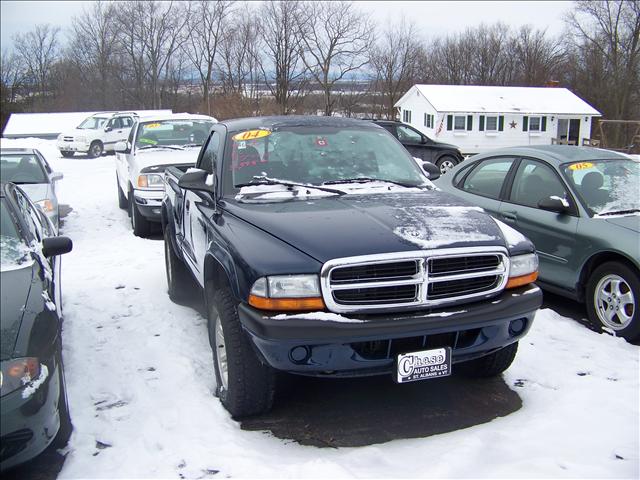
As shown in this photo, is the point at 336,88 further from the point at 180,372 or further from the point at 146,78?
the point at 180,372

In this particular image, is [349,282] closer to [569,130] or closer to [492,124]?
[492,124]

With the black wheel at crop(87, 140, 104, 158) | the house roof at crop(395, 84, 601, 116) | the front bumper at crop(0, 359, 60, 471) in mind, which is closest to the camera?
the front bumper at crop(0, 359, 60, 471)

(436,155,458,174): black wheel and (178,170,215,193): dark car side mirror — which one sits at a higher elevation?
(178,170,215,193): dark car side mirror

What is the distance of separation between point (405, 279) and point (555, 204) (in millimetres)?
2843

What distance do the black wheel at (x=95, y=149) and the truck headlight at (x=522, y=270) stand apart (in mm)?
23417

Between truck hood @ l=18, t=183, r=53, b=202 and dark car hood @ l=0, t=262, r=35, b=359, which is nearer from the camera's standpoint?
dark car hood @ l=0, t=262, r=35, b=359

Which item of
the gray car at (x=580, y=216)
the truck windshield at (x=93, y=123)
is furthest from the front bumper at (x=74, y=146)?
the gray car at (x=580, y=216)

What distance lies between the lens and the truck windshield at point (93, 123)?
82.5 ft

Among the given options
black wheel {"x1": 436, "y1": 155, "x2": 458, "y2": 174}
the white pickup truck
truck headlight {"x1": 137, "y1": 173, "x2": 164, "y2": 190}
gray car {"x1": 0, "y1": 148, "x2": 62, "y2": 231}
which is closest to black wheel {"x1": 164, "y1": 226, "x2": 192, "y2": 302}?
the white pickup truck

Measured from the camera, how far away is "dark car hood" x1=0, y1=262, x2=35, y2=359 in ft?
9.77

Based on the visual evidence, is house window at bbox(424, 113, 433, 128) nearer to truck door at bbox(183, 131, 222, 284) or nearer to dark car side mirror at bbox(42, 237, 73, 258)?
truck door at bbox(183, 131, 222, 284)

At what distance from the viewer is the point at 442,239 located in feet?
11.0

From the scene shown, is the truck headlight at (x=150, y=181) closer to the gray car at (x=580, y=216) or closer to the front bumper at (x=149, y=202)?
the front bumper at (x=149, y=202)

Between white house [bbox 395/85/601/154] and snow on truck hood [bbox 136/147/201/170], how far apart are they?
80.9 feet
